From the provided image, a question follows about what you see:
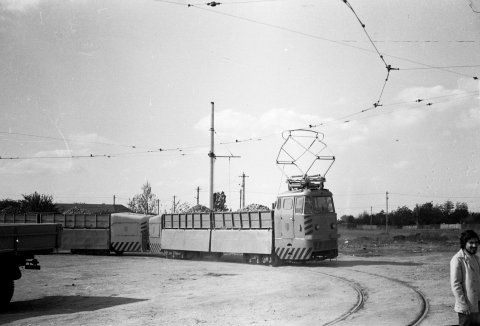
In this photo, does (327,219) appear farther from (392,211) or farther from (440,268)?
(392,211)

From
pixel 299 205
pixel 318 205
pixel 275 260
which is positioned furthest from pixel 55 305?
pixel 318 205

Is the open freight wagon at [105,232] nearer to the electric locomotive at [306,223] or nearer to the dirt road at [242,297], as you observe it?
the dirt road at [242,297]

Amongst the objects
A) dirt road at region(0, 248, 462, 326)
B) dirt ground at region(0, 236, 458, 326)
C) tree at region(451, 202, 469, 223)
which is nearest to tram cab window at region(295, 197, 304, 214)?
dirt ground at region(0, 236, 458, 326)

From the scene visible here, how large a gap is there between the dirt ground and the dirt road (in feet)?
0.06

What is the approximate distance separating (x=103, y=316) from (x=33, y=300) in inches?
150

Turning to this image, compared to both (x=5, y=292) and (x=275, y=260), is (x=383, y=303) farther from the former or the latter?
(x=275, y=260)

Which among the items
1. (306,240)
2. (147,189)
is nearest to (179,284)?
(306,240)

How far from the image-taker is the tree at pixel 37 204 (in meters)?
49.2

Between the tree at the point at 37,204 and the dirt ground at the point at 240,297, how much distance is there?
34312 mm

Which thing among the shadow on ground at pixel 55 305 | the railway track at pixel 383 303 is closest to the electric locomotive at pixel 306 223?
the railway track at pixel 383 303

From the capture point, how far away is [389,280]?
13.3 meters

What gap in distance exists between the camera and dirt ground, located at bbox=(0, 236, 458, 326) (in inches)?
351

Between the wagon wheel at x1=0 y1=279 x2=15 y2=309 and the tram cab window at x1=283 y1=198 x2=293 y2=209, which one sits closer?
the wagon wheel at x1=0 y1=279 x2=15 y2=309

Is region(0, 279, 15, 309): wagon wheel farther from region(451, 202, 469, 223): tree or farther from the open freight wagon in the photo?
region(451, 202, 469, 223): tree
